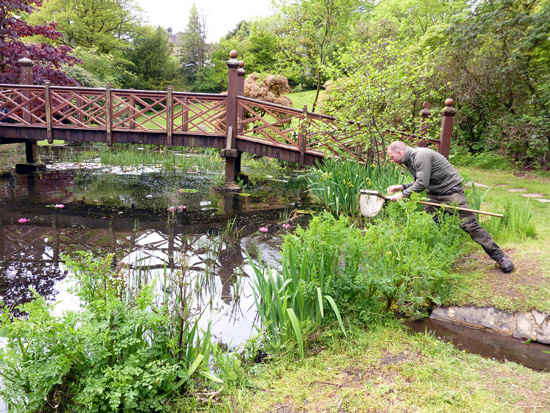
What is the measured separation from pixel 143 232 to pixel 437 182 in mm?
4476

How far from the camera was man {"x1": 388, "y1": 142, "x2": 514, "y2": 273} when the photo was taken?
13.7 feet

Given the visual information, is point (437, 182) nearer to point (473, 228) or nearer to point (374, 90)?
point (473, 228)

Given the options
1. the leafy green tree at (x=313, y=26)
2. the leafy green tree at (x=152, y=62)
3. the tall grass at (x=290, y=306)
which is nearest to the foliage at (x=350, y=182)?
the tall grass at (x=290, y=306)

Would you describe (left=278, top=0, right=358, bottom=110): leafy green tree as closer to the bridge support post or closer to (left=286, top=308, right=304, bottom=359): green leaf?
the bridge support post

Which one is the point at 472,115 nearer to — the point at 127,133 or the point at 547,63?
the point at 547,63

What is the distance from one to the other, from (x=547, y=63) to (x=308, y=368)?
12.4m

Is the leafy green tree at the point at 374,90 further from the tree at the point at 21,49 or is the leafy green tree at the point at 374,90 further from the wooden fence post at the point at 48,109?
the tree at the point at 21,49

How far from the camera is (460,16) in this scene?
14414 mm

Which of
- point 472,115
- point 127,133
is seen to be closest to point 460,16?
point 472,115

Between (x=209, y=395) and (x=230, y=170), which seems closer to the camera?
(x=209, y=395)

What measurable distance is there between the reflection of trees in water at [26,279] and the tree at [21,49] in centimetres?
948

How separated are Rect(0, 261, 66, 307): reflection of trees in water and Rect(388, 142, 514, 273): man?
12.8 feet

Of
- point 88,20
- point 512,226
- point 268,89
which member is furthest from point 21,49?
point 88,20

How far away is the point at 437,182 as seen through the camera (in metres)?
4.58
